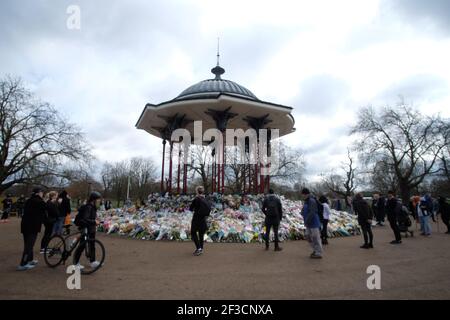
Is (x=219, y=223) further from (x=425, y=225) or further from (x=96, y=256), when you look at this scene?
(x=425, y=225)

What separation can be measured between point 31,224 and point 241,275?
484cm

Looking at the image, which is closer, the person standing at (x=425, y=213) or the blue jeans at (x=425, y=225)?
the person standing at (x=425, y=213)

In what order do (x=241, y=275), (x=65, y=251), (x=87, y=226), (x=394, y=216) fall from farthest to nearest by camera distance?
(x=394, y=216) < (x=65, y=251) < (x=87, y=226) < (x=241, y=275)

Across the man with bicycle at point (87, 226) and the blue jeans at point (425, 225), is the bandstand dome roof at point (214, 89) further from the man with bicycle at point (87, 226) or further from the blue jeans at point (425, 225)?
the man with bicycle at point (87, 226)

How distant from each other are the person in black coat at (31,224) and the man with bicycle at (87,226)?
41.7 inches

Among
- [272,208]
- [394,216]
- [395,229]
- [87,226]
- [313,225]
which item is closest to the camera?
[87,226]

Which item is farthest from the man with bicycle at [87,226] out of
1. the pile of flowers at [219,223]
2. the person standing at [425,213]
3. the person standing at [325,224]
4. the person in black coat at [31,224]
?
the person standing at [425,213]

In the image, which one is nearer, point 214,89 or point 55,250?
point 55,250

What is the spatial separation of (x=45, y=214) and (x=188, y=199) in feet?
27.5

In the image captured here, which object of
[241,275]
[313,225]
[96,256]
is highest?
[313,225]

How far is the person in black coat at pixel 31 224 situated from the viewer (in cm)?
608

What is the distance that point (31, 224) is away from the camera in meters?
6.17

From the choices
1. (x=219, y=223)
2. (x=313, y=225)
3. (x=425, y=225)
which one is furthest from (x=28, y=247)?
(x=425, y=225)
